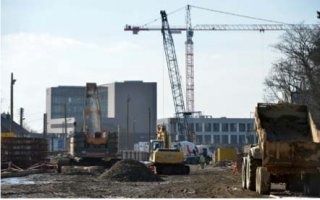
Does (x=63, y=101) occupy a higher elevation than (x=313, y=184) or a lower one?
higher

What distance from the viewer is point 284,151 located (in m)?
20.8

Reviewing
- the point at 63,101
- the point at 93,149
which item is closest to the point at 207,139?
the point at 63,101

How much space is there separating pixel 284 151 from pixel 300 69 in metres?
47.9

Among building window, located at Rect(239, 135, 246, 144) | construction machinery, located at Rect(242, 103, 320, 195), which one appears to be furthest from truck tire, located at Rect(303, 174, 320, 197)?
building window, located at Rect(239, 135, 246, 144)

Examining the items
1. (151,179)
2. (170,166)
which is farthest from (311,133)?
(170,166)

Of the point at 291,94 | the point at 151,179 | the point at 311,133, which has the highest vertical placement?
the point at 291,94

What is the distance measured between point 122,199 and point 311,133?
288 inches

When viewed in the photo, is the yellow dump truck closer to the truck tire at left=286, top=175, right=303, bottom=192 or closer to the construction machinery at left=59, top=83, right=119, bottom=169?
the construction machinery at left=59, top=83, right=119, bottom=169

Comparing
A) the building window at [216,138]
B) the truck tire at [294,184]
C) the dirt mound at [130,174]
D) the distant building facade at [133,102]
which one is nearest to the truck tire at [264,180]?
the truck tire at [294,184]

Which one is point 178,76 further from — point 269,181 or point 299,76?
point 269,181

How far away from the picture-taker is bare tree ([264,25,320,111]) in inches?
2472

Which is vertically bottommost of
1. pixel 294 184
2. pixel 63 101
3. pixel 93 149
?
pixel 294 184

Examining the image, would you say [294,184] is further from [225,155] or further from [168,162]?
[225,155]

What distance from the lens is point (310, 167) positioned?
20969 millimetres
